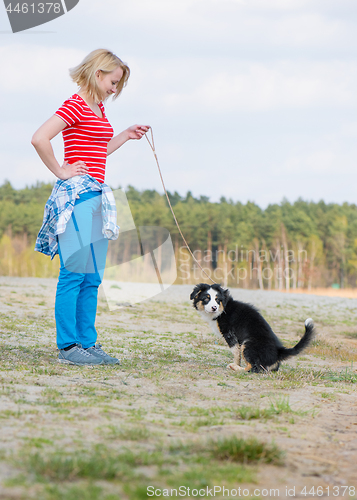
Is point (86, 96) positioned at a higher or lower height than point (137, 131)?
higher

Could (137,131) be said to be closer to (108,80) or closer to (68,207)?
(108,80)

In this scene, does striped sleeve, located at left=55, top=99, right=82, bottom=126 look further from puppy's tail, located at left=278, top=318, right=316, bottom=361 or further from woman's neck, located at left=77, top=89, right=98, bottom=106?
puppy's tail, located at left=278, top=318, right=316, bottom=361

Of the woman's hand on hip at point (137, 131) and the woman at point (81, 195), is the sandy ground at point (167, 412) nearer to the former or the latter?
the woman at point (81, 195)

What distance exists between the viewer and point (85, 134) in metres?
4.66

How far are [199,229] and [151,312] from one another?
1432 inches

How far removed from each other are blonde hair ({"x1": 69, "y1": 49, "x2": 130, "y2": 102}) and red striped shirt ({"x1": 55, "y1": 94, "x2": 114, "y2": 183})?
0.44 feet

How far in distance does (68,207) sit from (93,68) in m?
1.28

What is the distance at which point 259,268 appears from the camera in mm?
42719

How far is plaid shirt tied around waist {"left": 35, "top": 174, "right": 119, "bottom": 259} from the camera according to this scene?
15.1ft

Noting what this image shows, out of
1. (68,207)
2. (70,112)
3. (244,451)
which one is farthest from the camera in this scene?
(68,207)

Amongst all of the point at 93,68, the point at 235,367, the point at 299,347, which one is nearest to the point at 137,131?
the point at 93,68

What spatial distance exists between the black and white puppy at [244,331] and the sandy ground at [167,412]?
252mm

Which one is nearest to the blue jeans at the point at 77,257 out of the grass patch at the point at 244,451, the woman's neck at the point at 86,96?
the woman's neck at the point at 86,96

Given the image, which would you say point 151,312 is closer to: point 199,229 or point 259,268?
point 259,268
